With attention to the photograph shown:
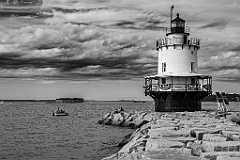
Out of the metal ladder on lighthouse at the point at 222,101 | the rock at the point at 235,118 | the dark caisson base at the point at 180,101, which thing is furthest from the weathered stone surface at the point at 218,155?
the dark caisson base at the point at 180,101

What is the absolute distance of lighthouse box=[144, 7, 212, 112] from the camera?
28.0 m

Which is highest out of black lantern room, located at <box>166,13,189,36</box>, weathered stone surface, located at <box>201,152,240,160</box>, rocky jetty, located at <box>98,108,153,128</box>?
black lantern room, located at <box>166,13,189,36</box>

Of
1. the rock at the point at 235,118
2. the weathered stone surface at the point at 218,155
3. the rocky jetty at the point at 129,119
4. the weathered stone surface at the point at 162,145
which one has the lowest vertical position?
the rocky jetty at the point at 129,119

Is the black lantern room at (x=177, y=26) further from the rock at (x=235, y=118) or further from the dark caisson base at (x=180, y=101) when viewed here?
the rock at (x=235, y=118)

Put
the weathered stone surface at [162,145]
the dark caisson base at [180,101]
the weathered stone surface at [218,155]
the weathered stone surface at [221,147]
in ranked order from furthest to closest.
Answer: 1. the dark caisson base at [180,101]
2. the weathered stone surface at [162,145]
3. the weathered stone surface at [221,147]
4. the weathered stone surface at [218,155]

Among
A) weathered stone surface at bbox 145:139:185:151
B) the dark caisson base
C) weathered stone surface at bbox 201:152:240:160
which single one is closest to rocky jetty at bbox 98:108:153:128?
the dark caisson base

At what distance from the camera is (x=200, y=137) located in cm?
955

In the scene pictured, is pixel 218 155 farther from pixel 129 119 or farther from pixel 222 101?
pixel 129 119

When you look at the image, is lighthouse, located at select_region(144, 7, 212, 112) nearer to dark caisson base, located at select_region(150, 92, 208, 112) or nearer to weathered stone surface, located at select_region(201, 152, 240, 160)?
dark caisson base, located at select_region(150, 92, 208, 112)

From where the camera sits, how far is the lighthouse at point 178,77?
27969 millimetres

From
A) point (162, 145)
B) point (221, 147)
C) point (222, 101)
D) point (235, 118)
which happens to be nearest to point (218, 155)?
point (221, 147)

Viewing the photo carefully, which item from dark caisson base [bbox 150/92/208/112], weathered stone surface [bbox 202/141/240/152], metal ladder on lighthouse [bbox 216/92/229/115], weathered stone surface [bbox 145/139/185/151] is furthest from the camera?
dark caisson base [bbox 150/92/208/112]

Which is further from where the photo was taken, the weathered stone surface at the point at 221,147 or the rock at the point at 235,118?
the rock at the point at 235,118

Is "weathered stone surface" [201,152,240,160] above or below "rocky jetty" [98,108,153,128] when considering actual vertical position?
above
